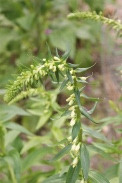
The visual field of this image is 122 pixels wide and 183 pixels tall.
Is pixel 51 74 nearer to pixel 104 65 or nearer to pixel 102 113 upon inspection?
pixel 102 113

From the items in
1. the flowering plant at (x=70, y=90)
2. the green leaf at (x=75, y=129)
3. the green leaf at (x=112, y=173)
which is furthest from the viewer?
the green leaf at (x=112, y=173)

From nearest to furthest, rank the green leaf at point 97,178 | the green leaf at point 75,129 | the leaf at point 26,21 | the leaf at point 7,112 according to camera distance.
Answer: the green leaf at point 75,129
the green leaf at point 97,178
the leaf at point 7,112
the leaf at point 26,21

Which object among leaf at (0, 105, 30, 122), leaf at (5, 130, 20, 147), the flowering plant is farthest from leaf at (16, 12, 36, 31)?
the flowering plant

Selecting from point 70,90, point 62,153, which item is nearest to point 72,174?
point 62,153

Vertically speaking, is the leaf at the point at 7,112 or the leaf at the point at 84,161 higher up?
the leaf at the point at 7,112

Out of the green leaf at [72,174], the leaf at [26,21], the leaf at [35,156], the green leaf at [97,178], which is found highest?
the leaf at [26,21]

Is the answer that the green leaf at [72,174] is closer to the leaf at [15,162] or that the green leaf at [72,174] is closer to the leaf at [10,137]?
the leaf at [15,162]

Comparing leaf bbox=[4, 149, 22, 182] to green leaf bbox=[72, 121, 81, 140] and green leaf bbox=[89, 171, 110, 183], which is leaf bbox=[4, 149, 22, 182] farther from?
green leaf bbox=[72, 121, 81, 140]

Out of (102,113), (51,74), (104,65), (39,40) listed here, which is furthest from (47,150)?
(104,65)

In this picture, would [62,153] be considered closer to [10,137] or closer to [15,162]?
[15,162]

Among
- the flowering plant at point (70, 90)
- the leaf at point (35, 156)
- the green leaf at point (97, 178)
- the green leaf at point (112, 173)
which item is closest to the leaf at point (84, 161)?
the flowering plant at point (70, 90)

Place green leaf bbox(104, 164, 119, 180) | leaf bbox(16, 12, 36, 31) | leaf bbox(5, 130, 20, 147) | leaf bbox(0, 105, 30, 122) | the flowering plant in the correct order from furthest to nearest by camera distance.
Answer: leaf bbox(16, 12, 36, 31) → leaf bbox(5, 130, 20, 147) → leaf bbox(0, 105, 30, 122) → green leaf bbox(104, 164, 119, 180) → the flowering plant
